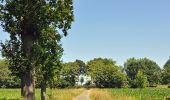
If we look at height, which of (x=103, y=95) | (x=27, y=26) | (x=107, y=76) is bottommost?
(x=103, y=95)

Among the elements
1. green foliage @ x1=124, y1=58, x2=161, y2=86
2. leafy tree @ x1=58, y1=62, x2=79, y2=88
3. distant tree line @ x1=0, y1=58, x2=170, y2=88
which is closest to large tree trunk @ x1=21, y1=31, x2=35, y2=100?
distant tree line @ x1=0, y1=58, x2=170, y2=88

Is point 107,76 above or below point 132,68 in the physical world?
below

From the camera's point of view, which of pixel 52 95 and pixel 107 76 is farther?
pixel 107 76

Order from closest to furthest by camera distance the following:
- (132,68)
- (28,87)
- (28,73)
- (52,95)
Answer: (28,87), (28,73), (52,95), (132,68)

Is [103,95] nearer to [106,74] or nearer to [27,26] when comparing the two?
[27,26]

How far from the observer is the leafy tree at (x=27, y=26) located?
73.6ft

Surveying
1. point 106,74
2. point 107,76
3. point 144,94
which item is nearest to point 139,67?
point 106,74

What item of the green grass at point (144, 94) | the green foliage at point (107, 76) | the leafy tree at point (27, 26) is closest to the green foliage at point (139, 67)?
the green foliage at point (107, 76)

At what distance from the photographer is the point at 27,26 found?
22984mm

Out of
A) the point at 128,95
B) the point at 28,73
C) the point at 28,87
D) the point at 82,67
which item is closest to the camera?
the point at 28,87

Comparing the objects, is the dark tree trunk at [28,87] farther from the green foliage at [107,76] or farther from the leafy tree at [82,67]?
the leafy tree at [82,67]

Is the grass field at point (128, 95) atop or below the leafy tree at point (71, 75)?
below

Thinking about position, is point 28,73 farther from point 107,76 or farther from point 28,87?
point 107,76

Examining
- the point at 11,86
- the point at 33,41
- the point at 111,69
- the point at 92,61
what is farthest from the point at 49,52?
the point at 92,61
